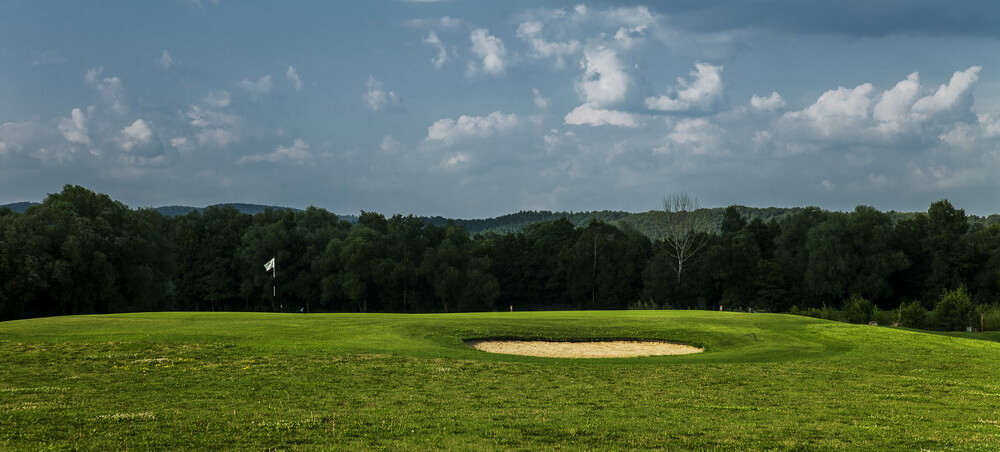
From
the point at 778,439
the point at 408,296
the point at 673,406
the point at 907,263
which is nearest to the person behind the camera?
the point at 778,439

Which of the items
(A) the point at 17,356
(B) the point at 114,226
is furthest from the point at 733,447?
(B) the point at 114,226

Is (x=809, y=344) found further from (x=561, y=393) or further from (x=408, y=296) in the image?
(x=408, y=296)

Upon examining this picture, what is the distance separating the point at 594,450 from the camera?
12.5m

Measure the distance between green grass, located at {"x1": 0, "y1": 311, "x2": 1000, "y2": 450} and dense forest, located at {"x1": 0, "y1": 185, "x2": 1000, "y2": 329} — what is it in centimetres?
4997

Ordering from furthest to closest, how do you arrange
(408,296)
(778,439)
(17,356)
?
1. (408,296)
2. (17,356)
3. (778,439)

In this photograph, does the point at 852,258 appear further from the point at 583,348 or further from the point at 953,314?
the point at 583,348

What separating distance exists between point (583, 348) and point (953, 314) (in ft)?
106

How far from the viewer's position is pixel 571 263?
10831 centimetres

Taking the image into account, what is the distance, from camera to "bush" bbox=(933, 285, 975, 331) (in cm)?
4959

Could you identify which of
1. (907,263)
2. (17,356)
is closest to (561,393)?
(17,356)

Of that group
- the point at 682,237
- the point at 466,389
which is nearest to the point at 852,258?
the point at 682,237

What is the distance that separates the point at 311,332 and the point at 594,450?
22.0 metres

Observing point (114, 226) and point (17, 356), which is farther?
point (114, 226)

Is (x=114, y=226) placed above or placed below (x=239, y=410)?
above
